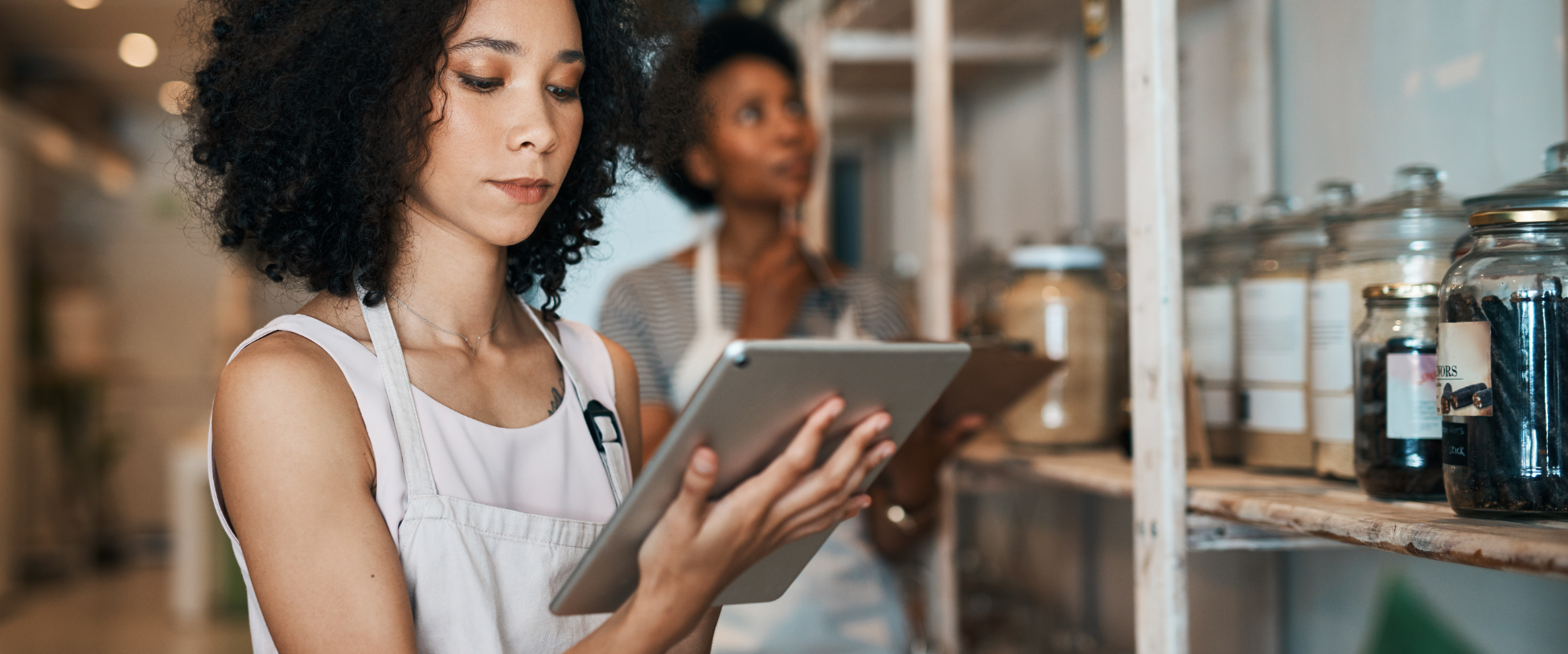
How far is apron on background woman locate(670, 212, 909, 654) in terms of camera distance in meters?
1.69

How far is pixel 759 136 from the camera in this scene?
1773 millimetres

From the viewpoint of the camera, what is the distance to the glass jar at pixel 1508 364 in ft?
2.46

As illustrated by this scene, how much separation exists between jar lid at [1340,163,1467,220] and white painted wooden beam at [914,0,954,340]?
31.3 inches

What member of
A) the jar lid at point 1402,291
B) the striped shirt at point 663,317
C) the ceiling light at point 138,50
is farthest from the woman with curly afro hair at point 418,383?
the ceiling light at point 138,50

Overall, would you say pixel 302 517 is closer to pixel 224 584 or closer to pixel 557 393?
pixel 557 393

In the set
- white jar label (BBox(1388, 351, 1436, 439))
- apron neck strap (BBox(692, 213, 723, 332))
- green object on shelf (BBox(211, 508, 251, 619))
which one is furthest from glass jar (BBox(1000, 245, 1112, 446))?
green object on shelf (BBox(211, 508, 251, 619))

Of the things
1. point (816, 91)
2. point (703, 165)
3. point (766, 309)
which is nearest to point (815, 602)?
point (766, 309)

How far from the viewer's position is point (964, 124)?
291 cm

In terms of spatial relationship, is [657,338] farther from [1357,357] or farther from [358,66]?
[1357,357]

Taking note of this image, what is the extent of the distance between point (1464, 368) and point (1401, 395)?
14cm

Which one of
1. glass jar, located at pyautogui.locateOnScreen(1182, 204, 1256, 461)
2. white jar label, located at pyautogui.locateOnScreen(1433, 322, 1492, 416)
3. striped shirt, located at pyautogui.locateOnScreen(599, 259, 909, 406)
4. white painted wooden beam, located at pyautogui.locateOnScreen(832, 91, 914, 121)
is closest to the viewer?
white jar label, located at pyautogui.locateOnScreen(1433, 322, 1492, 416)

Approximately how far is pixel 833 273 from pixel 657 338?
0.34 meters

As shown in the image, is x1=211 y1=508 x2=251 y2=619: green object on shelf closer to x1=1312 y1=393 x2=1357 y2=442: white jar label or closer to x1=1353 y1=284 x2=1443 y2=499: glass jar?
x1=1312 y1=393 x2=1357 y2=442: white jar label

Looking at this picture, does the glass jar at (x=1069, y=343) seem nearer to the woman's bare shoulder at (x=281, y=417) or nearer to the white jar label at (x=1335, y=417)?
the white jar label at (x=1335, y=417)
